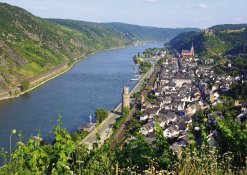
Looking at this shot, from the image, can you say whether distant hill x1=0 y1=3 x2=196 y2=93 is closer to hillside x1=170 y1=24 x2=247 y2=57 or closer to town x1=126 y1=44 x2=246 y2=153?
town x1=126 y1=44 x2=246 y2=153

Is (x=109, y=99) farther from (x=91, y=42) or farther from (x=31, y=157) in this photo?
(x=91, y=42)

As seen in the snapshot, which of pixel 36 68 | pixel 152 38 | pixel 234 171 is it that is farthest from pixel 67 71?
pixel 152 38

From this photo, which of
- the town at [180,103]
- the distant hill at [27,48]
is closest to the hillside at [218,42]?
the town at [180,103]

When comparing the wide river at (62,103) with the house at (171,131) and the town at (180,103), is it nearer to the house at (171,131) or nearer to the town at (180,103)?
the town at (180,103)

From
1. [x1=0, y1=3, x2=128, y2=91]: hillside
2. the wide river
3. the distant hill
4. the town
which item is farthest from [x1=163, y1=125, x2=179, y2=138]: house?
[x1=0, y1=3, x2=128, y2=91]: hillside

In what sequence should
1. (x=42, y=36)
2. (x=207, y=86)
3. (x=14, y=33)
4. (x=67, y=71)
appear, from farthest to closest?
(x=42, y=36) < (x=14, y=33) < (x=67, y=71) < (x=207, y=86)
